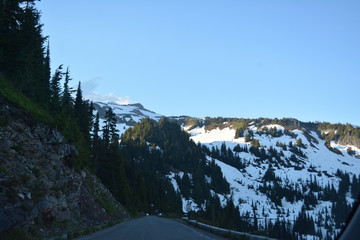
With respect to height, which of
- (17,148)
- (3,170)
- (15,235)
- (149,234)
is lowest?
(149,234)

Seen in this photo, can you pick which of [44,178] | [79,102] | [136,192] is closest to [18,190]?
[44,178]

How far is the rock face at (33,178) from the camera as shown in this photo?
1180cm

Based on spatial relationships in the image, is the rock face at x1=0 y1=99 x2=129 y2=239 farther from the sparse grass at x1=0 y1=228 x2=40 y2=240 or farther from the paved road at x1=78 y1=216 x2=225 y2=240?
the paved road at x1=78 y1=216 x2=225 y2=240

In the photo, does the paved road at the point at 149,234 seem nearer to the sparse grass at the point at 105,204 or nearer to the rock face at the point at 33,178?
the rock face at the point at 33,178

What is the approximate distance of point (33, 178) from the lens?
50.9 feet

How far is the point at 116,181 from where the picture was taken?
62312 mm

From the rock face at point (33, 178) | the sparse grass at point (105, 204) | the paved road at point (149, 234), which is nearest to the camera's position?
the rock face at point (33, 178)

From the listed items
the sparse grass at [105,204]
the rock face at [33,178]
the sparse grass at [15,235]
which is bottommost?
the sparse grass at [105,204]

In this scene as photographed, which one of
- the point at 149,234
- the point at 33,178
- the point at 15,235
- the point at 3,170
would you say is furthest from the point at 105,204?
the point at 15,235

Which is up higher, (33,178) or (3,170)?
(3,170)

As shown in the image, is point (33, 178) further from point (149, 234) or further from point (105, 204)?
point (105, 204)

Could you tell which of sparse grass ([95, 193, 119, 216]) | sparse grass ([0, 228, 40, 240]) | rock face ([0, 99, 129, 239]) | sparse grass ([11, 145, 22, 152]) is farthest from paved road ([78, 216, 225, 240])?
sparse grass ([95, 193, 119, 216])

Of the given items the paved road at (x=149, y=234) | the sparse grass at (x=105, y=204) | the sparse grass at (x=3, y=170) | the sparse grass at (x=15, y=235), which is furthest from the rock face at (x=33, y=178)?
the sparse grass at (x=105, y=204)

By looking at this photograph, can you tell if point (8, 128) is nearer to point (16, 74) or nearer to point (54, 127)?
point (54, 127)
